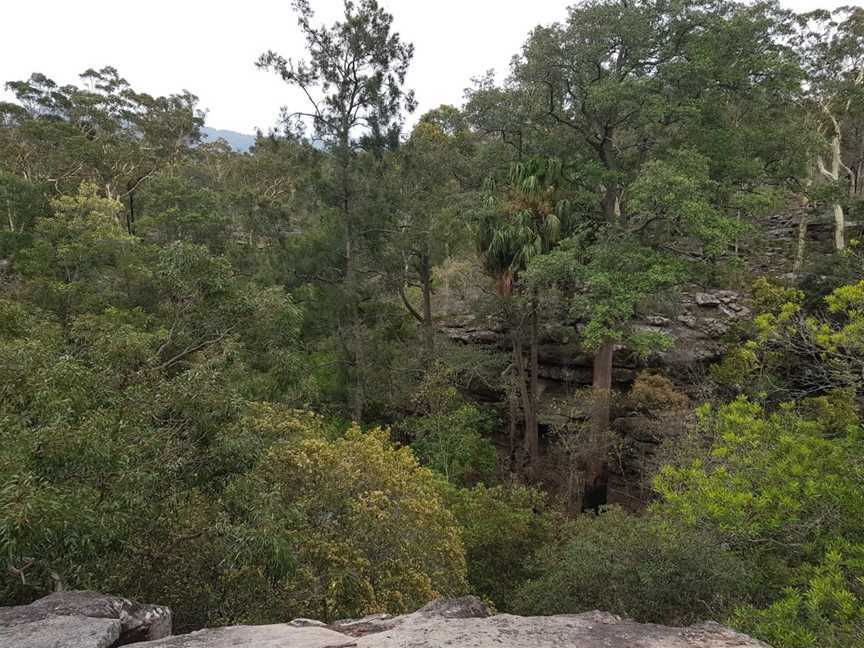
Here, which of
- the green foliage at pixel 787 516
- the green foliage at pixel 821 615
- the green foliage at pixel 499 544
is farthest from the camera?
the green foliage at pixel 499 544

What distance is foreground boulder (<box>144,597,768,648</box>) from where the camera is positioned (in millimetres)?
4629

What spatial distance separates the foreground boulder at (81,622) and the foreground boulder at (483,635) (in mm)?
376

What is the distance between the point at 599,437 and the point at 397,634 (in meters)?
9.59

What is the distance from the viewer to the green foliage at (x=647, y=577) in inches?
245

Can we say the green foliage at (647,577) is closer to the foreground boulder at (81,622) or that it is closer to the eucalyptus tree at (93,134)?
the foreground boulder at (81,622)

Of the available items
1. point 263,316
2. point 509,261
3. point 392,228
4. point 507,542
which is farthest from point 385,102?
point 507,542

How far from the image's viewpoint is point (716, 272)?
13.2m

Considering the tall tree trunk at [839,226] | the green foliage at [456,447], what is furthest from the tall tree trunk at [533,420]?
the tall tree trunk at [839,226]

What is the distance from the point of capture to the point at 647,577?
6324mm

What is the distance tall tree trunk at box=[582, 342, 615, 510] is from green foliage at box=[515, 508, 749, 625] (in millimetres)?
5637

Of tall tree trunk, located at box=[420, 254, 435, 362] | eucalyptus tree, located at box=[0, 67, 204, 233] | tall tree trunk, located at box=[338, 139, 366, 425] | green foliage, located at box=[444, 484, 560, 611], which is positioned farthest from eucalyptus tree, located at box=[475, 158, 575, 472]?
eucalyptus tree, located at box=[0, 67, 204, 233]

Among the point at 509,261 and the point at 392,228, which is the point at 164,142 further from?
the point at 509,261

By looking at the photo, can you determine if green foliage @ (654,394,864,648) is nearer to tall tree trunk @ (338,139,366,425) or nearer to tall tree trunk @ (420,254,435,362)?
tall tree trunk @ (420,254,435,362)

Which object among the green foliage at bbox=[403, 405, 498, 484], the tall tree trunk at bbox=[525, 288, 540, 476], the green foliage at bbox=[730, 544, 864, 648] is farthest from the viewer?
the tall tree trunk at bbox=[525, 288, 540, 476]
